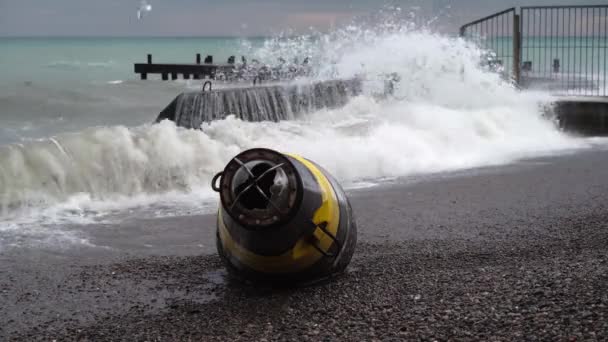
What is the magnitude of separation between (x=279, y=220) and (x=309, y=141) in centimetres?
816

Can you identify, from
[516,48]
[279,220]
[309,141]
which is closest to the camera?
[279,220]

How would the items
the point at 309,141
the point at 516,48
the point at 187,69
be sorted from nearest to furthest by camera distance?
the point at 309,141 → the point at 516,48 → the point at 187,69

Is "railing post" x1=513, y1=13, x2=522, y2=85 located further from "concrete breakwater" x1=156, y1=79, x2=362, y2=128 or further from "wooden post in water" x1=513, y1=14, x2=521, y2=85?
"concrete breakwater" x1=156, y1=79, x2=362, y2=128

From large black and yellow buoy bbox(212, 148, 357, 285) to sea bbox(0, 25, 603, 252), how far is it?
2.41m

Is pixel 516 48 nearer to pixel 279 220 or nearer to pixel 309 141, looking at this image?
pixel 309 141

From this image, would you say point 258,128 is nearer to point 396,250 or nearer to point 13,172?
point 13,172

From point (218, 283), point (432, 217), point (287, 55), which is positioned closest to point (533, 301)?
point (218, 283)

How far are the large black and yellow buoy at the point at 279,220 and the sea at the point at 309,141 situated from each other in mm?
2413

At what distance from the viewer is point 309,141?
13.6m

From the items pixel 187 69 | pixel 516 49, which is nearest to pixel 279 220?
pixel 516 49

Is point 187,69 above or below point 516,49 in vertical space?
below

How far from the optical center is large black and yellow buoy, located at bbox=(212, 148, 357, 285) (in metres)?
5.59

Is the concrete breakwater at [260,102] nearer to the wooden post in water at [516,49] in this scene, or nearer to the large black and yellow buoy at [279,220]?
the wooden post in water at [516,49]

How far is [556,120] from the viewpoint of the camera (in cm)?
1698
